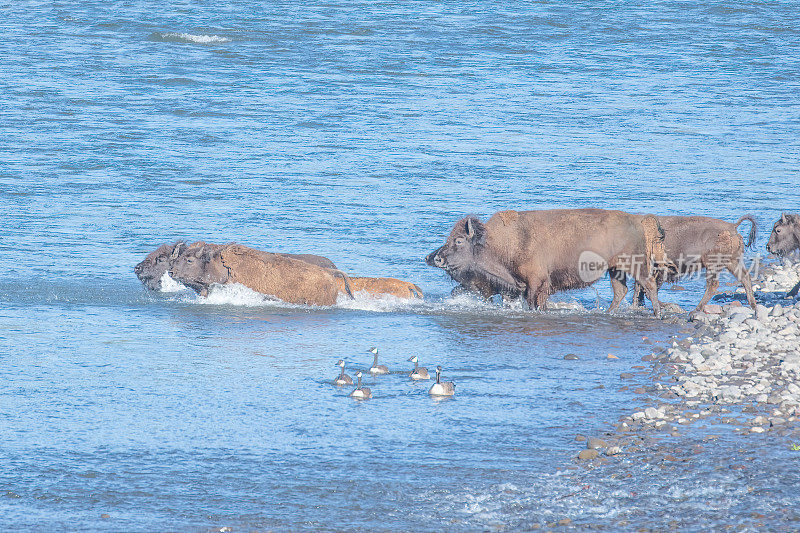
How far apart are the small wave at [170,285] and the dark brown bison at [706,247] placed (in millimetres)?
6019

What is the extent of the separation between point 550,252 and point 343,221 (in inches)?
222

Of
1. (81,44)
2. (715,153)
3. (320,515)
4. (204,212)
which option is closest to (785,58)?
(715,153)

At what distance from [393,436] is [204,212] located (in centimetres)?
1120

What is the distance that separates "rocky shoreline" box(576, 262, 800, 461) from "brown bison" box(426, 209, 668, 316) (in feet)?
3.49

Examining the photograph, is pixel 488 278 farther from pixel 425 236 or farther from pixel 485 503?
pixel 485 503

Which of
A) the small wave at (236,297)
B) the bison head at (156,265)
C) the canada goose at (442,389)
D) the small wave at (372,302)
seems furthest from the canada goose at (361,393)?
the bison head at (156,265)

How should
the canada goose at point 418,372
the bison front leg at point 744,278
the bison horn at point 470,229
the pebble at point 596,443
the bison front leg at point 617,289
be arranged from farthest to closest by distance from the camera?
the bison horn at point 470,229 < the bison front leg at point 617,289 < the bison front leg at point 744,278 < the canada goose at point 418,372 < the pebble at point 596,443

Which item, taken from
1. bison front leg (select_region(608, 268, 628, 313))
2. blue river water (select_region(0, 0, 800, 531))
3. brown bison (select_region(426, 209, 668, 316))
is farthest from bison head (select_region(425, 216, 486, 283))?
bison front leg (select_region(608, 268, 628, 313))

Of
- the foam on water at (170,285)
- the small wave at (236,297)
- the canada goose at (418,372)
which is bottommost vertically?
the foam on water at (170,285)

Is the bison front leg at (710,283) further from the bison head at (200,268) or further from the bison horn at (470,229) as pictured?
the bison head at (200,268)

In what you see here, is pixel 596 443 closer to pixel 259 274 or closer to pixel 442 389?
pixel 442 389

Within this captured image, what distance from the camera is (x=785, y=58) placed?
38156mm

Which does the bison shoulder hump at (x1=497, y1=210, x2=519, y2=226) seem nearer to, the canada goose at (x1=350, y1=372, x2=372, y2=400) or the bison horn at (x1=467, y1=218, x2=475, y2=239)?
the bison horn at (x1=467, y1=218, x2=475, y2=239)

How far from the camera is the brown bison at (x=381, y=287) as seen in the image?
598 inches
